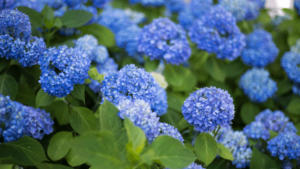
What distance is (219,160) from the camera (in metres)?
1.56

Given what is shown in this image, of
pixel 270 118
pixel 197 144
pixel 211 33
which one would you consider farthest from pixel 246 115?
pixel 197 144

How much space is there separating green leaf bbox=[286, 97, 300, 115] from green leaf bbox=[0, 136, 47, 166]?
5.98 feet

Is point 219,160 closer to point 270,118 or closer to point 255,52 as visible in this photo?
point 270,118

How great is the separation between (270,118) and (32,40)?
1.67 meters

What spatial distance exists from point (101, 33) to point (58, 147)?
1080mm

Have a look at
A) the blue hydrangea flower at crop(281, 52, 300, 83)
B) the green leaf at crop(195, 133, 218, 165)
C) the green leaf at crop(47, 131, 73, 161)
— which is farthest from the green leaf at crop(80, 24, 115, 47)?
the blue hydrangea flower at crop(281, 52, 300, 83)

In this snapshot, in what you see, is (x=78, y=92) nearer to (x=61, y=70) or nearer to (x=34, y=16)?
(x=61, y=70)

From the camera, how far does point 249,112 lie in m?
2.06

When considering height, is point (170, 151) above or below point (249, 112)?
above

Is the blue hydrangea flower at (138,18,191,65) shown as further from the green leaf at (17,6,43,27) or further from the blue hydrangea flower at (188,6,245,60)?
the green leaf at (17,6,43,27)

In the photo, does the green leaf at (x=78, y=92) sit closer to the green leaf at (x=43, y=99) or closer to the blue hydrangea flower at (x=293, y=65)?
the green leaf at (x=43, y=99)

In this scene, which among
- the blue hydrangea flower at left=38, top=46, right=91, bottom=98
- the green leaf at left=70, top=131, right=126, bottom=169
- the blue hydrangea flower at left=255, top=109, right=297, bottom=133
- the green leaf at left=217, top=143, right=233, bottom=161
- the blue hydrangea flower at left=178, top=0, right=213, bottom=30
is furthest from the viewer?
the blue hydrangea flower at left=178, top=0, right=213, bottom=30

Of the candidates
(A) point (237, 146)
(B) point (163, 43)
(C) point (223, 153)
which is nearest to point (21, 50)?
(B) point (163, 43)

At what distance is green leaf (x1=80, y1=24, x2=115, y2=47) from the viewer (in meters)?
1.98
